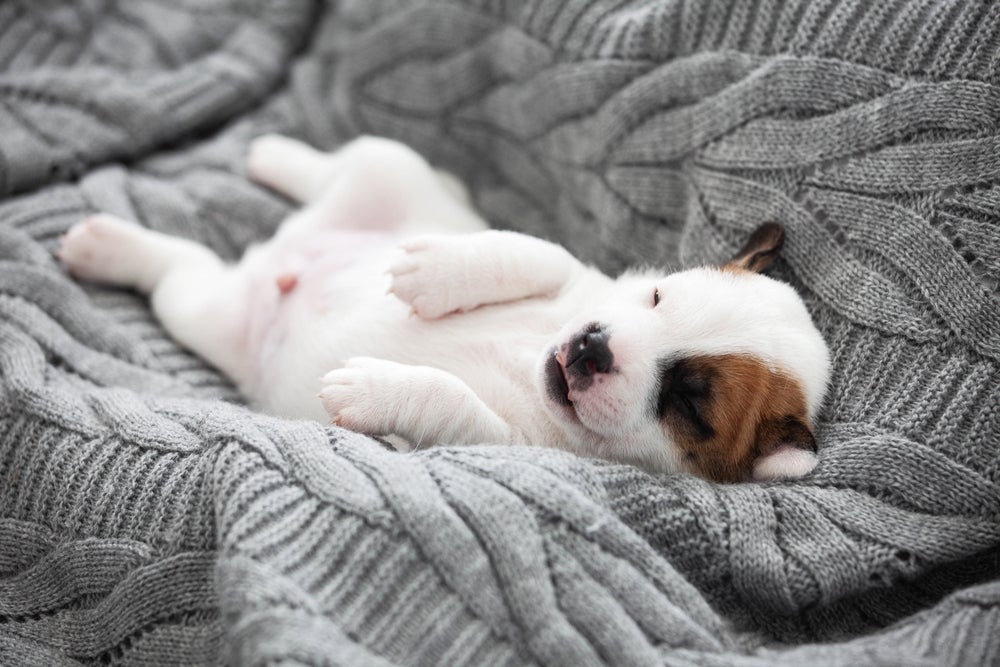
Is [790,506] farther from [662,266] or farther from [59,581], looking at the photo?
[59,581]

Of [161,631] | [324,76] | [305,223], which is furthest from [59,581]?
[324,76]

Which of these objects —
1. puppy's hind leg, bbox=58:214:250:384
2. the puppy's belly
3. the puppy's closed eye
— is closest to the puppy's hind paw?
puppy's hind leg, bbox=58:214:250:384

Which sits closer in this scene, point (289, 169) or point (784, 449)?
point (784, 449)

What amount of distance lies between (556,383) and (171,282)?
0.96 m

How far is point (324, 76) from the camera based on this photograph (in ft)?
8.05

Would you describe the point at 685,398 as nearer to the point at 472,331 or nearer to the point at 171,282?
the point at 472,331

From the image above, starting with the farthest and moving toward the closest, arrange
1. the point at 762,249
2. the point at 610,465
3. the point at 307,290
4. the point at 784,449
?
the point at 307,290 → the point at 762,249 → the point at 784,449 → the point at 610,465

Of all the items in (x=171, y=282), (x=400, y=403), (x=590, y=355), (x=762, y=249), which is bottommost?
(x=171, y=282)

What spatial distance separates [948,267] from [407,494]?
37.3 inches

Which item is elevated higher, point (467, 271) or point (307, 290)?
point (467, 271)

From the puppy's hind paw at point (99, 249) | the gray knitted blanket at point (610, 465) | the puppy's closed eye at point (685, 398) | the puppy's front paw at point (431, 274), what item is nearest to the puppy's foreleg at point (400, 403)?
the gray knitted blanket at point (610, 465)

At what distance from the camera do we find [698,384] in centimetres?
147

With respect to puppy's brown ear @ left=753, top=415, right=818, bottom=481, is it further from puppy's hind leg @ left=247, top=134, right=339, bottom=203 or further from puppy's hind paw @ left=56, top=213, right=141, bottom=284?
puppy's hind paw @ left=56, top=213, right=141, bottom=284

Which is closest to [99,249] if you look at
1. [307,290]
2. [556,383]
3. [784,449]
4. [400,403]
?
[307,290]
